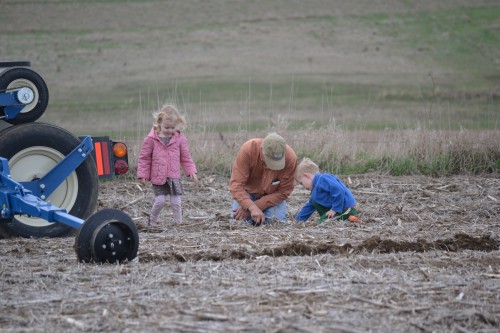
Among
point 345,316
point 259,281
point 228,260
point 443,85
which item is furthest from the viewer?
point 443,85

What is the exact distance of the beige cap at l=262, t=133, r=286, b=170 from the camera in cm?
910

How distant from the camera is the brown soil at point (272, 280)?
534cm

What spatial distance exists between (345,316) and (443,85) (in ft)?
97.8

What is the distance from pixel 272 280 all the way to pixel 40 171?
3151 mm

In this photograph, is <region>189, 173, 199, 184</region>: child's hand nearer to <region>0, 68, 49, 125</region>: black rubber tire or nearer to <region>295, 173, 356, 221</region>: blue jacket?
<region>295, 173, 356, 221</region>: blue jacket

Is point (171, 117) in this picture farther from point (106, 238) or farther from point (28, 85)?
point (106, 238)

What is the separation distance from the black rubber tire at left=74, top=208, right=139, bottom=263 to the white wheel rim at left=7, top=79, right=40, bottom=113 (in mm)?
1934

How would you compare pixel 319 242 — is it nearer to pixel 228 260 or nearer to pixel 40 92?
pixel 228 260

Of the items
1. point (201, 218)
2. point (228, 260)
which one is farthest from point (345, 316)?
point (201, 218)

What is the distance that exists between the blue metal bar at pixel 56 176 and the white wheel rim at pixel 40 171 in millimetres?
125

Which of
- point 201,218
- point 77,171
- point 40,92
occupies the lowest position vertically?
point 201,218

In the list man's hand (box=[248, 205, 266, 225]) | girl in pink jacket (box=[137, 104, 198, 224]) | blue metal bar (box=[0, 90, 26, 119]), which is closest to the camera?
blue metal bar (box=[0, 90, 26, 119])

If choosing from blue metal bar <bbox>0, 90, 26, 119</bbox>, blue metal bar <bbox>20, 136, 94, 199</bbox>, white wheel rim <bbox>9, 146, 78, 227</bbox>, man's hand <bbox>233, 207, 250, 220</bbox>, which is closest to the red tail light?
white wheel rim <bbox>9, 146, 78, 227</bbox>

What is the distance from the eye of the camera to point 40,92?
8.34 m
